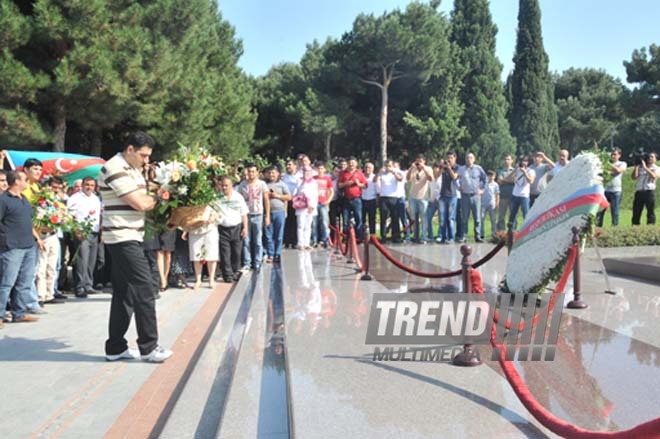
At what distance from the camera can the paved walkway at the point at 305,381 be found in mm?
3307

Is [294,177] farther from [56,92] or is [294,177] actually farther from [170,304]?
[56,92]

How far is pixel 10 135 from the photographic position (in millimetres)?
13422

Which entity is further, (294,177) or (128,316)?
(294,177)

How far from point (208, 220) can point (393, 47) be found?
2876 cm

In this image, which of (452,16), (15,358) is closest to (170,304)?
(15,358)

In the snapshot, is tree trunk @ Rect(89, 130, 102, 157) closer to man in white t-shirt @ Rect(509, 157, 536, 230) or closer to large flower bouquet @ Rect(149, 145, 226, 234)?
man in white t-shirt @ Rect(509, 157, 536, 230)

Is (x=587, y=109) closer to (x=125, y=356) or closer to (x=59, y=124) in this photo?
(x=59, y=124)

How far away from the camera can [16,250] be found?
6613 mm

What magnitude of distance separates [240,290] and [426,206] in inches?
202

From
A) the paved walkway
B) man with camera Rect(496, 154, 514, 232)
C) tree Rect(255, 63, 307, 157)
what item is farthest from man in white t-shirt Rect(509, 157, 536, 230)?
tree Rect(255, 63, 307, 157)

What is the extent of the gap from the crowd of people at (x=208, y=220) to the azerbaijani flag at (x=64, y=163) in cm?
220

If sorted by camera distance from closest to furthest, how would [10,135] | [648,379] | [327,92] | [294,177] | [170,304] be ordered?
[648,379], [170,304], [294,177], [10,135], [327,92]

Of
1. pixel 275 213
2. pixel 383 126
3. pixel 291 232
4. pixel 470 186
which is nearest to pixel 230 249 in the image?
pixel 275 213

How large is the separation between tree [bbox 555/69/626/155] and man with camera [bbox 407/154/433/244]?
46.2 m
